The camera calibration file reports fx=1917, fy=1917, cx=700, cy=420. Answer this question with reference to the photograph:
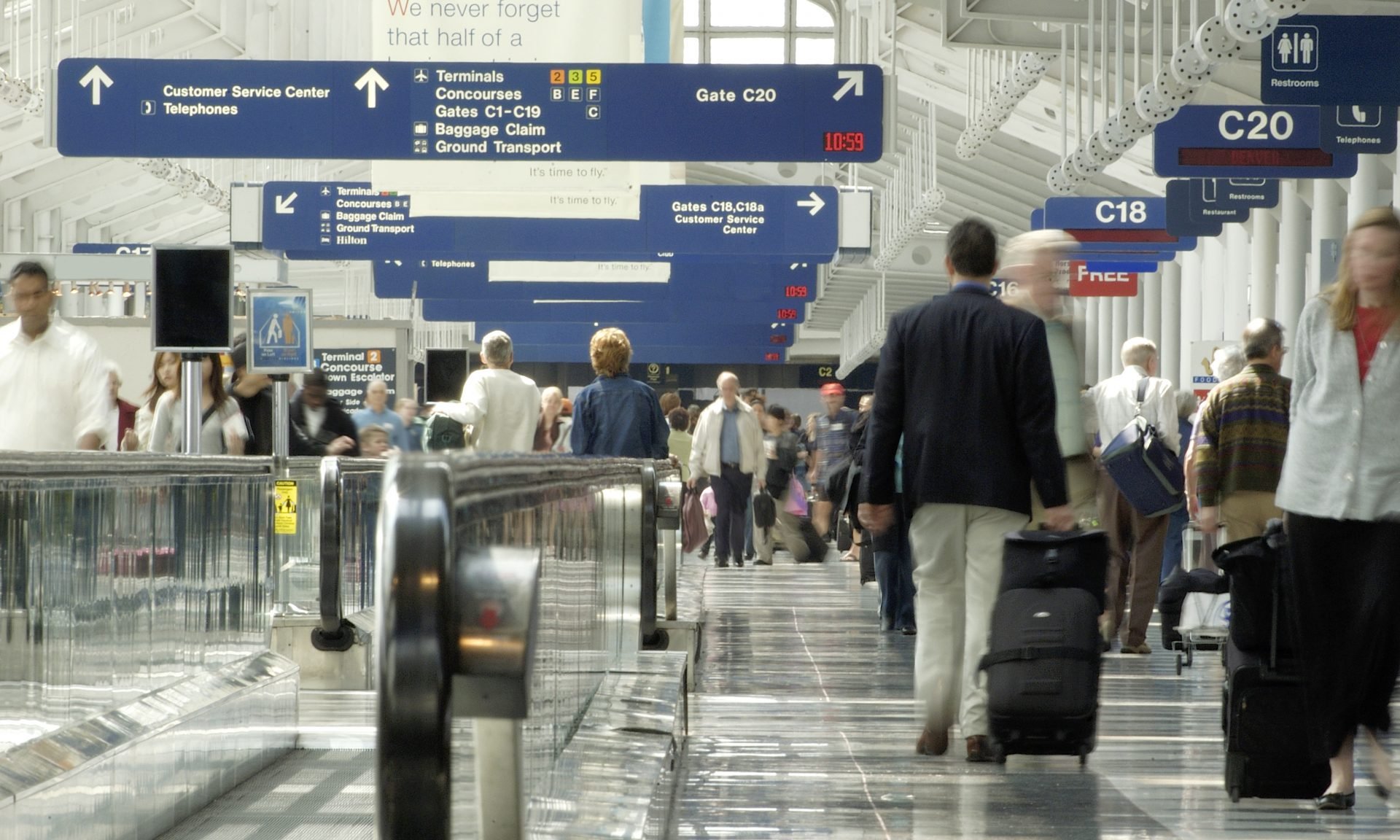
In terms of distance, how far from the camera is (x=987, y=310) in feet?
19.3

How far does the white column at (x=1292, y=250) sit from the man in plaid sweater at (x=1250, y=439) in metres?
13.3

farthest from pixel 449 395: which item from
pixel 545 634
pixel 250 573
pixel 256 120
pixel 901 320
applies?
pixel 545 634

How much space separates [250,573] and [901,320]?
2799 mm

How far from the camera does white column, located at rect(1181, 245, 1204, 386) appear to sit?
26.1m

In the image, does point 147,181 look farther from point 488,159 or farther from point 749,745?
point 749,745

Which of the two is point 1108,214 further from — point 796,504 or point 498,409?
point 498,409

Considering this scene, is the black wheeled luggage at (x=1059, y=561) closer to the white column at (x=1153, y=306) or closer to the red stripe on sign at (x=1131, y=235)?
the red stripe on sign at (x=1131, y=235)

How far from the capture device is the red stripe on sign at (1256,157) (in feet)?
46.2

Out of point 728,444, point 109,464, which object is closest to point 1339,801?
point 109,464

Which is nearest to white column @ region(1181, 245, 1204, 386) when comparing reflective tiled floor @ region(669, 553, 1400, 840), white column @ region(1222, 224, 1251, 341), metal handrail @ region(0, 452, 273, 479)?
white column @ region(1222, 224, 1251, 341)

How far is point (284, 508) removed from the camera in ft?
27.6

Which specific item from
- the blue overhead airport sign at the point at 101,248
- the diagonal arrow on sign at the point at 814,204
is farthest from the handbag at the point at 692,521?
the blue overhead airport sign at the point at 101,248

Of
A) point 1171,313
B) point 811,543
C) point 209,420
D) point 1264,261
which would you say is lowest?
point 811,543

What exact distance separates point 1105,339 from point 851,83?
18.8 metres
